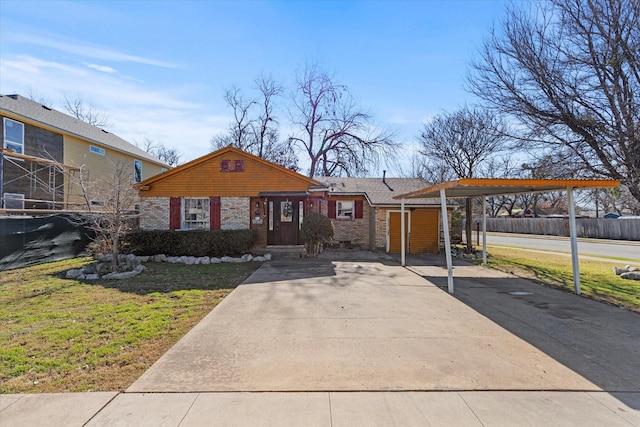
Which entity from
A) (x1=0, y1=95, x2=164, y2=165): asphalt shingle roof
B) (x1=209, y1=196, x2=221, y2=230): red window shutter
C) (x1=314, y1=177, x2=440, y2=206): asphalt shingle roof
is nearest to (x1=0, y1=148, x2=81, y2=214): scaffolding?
(x1=0, y1=95, x2=164, y2=165): asphalt shingle roof

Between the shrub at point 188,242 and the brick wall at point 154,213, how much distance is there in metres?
0.97

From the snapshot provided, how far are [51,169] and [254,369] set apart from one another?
18.4m

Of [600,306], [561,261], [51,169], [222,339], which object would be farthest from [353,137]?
[222,339]

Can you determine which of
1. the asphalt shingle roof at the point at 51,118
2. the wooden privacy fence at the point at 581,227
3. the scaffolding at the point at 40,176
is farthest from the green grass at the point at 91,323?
the wooden privacy fence at the point at 581,227

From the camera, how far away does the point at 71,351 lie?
420 centimetres

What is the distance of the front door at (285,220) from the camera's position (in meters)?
14.8

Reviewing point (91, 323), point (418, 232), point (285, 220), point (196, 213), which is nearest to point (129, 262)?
point (196, 213)

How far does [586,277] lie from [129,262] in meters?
14.7

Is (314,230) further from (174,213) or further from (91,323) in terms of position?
(91,323)

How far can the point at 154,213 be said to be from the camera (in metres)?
14.1

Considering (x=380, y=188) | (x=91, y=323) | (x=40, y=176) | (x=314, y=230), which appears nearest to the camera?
(x=91, y=323)

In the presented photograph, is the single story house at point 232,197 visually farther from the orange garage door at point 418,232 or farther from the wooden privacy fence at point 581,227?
the wooden privacy fence at point 581,227

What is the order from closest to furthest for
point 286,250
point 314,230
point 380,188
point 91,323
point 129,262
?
point 91,323, point 129,262, point 314,230, point 286,250, point 380,188

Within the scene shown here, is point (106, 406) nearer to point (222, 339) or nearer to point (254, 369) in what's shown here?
point (254, 369)
